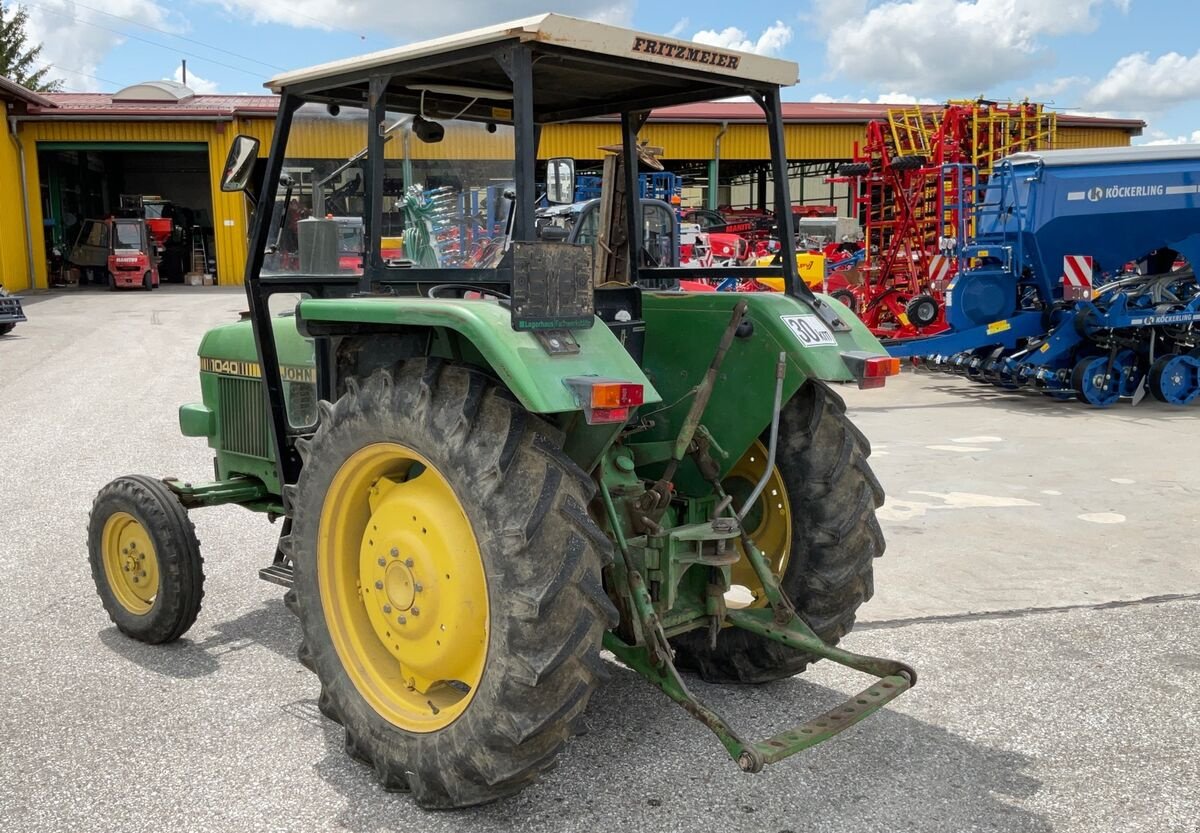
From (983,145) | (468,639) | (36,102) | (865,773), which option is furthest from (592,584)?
(36,102)

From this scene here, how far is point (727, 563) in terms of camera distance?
3.17 metres

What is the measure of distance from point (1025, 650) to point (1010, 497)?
2.72 metres

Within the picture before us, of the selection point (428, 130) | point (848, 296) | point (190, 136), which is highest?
point (190, 136)

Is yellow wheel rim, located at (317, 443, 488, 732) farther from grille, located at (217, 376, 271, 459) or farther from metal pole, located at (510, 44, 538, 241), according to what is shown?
grille, located at (217, 376, 271, 459)

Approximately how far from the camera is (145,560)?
4145 millimetres

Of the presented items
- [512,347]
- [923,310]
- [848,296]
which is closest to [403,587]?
[512,347]

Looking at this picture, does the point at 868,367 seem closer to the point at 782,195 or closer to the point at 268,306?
the point at 782,195

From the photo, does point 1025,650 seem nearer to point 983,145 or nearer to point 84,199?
point 983,145

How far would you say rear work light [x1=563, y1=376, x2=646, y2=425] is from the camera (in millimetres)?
2523

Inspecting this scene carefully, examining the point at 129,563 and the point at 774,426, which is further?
the point at 129,563

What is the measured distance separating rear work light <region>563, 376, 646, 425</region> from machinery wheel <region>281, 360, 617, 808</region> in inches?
8.2

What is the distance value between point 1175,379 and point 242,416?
31.2 feet

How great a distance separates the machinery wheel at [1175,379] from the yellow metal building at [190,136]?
14312 millimetres

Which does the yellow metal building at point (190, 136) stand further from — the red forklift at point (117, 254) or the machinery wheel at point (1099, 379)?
the machinery wheel at point (1099, 379)
